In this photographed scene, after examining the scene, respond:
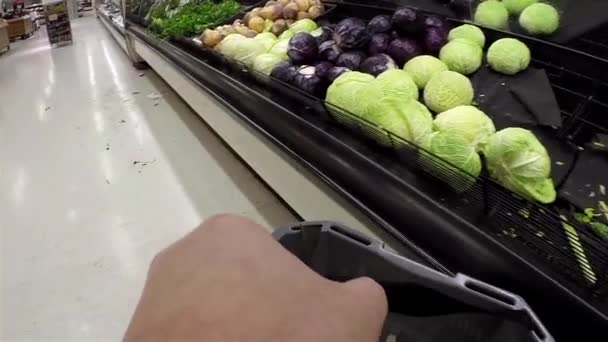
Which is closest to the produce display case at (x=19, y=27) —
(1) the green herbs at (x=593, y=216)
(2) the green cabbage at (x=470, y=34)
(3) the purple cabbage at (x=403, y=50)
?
(3) the purple cabbage at (x=403, y=50)

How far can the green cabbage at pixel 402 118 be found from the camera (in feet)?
3.43

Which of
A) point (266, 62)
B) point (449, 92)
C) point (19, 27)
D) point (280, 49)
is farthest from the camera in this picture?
point (19, 27)

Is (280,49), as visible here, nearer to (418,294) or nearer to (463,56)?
(463,56)

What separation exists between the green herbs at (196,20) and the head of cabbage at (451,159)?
8.80 feet

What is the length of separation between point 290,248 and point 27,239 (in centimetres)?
176

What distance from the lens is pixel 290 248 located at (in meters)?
0.80

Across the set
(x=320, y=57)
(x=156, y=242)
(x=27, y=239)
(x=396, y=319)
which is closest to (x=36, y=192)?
(x=27, y=239)

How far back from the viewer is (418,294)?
2.27ft

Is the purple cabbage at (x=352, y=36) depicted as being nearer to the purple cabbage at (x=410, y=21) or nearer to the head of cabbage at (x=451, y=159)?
the purple cabbage at (x=410, y=21)

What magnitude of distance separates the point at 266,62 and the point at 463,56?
88 centimetres

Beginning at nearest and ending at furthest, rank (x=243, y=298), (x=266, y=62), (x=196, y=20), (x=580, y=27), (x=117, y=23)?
1. (x=243, y=298)
2. (x=580, y=27)
3. (x=266, y=62)
4. (x=196, y=20)
5. (x=117, y=23)

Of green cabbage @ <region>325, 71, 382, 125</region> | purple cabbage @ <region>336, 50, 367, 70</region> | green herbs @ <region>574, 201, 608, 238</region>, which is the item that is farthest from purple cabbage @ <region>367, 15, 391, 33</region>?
green herbs @ <region>574, 201, 608, 238</region>

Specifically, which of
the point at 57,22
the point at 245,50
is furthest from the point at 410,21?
the point at 57,22

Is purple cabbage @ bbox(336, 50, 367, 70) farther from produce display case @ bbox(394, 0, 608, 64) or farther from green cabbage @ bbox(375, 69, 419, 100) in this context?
produce display case @ bbox(394, 0, 608, 64)
